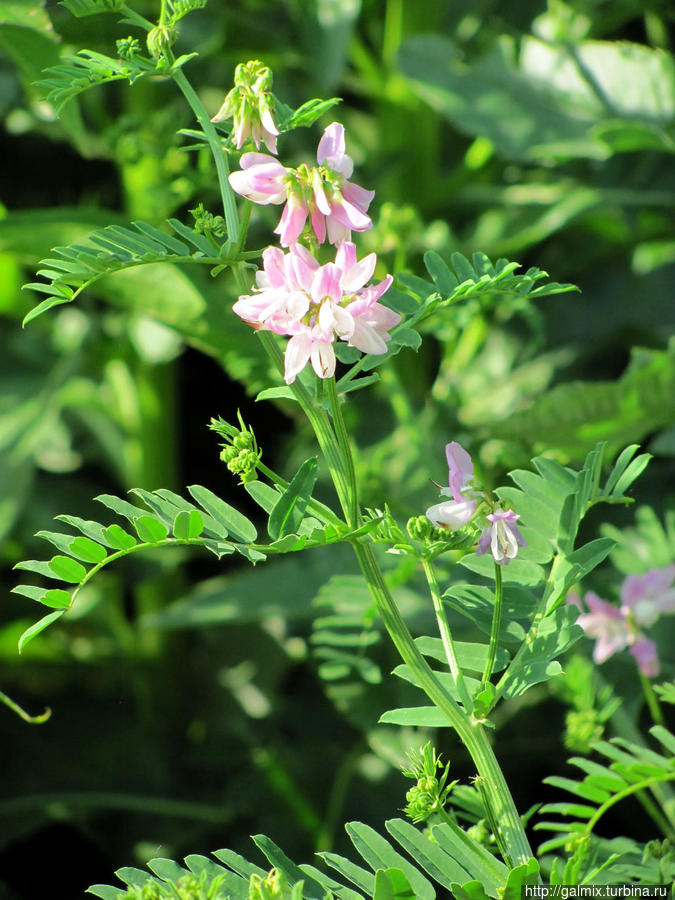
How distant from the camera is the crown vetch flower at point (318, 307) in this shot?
0.32m

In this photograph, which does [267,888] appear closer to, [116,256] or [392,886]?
[392,886]

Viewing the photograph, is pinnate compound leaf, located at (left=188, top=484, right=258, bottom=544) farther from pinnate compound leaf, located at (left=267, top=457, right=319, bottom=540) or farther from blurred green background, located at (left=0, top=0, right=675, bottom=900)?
blurred green background, located at (left=0, top=0, right=675, bottom=900)

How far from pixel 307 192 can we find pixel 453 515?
13 centimetres

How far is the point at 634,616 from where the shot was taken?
513mm

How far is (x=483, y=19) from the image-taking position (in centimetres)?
97

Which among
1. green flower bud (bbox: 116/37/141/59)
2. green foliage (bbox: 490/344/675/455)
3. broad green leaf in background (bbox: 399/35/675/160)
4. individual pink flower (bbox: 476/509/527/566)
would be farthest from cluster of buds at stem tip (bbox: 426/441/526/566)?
broad green leaf in background (bbox: 399/35/675/160)

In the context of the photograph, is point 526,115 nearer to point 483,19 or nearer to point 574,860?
point 483,19

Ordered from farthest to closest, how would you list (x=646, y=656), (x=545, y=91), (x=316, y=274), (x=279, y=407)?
(x=545, y=91) → (x=279, y=407) → (x=646, y=656) → (x=316, y=274)

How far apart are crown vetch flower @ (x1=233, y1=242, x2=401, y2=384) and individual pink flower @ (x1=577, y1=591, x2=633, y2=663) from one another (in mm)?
241

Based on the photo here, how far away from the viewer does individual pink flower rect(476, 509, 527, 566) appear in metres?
0.34

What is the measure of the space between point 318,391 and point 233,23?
2.03ft

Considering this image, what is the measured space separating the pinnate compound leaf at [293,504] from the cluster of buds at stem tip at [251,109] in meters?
0.11

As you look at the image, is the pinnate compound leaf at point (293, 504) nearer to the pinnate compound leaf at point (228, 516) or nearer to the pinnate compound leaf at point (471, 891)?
the pinnate compound leaf at point (228, 516)

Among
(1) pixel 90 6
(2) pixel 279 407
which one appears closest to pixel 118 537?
(1) pixel 90 6
